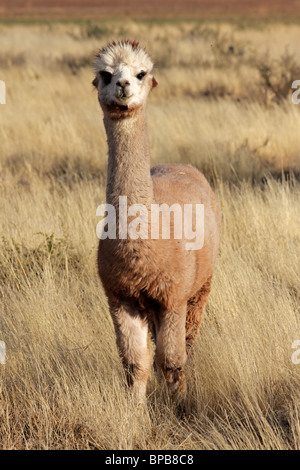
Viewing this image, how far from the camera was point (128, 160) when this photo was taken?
3.33 m

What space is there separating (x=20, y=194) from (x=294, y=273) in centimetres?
348

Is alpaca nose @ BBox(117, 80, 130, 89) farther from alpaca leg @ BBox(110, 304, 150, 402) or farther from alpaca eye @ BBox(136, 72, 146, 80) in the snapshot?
alpaca leg @ BBox(110, 304, 150, 402)

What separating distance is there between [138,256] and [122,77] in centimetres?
88

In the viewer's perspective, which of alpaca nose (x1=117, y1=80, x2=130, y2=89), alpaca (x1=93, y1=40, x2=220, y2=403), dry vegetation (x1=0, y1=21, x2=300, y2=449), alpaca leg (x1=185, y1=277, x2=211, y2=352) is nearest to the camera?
alpaca nose (x1=117, y1=80, x2=130, y2=89)

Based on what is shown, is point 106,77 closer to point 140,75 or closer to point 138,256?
point 140,75

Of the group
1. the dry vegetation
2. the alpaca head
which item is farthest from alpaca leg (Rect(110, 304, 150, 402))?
the alpaca head

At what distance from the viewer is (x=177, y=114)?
11023mm

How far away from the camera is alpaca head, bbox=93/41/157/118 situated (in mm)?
3117

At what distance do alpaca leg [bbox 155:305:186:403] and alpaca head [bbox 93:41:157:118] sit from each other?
1.10m

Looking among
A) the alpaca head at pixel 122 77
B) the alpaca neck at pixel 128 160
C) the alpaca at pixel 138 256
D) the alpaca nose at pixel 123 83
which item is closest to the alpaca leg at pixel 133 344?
the alpaca at pixel 138 256

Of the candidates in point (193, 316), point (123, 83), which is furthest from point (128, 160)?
point (193, 316)

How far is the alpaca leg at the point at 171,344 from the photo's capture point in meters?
3.55

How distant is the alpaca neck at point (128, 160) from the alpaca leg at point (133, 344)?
63 cm
